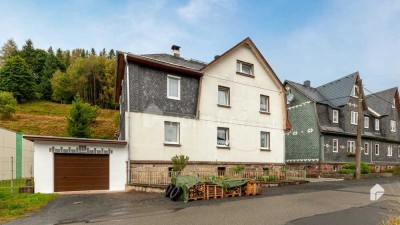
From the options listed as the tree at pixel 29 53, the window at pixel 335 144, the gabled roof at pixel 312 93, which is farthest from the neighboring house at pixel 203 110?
the tree at pixel 29 53

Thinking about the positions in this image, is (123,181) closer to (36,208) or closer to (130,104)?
(130,104)

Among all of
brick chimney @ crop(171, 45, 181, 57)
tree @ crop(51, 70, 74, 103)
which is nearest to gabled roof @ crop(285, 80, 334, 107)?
brick chimney @ crop(171, 45, 181, 57)

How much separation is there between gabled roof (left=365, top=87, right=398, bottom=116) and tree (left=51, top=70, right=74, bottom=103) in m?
72.7

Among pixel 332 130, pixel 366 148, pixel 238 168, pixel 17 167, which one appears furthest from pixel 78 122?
pixel 366 148

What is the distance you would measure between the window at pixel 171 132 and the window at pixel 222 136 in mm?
3507

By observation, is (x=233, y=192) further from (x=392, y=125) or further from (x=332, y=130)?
(x=392, y=125)

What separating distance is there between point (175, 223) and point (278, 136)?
717 inches

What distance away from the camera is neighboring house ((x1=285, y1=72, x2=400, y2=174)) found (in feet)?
101

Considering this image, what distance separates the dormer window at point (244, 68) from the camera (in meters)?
23.8

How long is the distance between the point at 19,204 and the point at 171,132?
32.3 feet

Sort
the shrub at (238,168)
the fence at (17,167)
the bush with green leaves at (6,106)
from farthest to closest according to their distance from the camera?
1. the bush with green leaves at (6,106)
2. the fence at (17,167)
3. the shrub at (238,168)

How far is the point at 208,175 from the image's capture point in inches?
788

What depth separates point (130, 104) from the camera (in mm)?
18375

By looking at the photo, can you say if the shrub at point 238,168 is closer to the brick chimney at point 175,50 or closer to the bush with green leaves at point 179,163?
the bush with green leaves at point 179,163
